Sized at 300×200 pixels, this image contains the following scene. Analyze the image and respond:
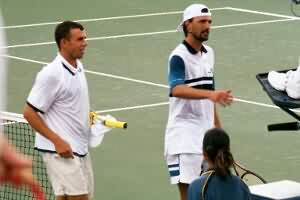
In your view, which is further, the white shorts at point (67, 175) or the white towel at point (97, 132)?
the white towel at point (97, 132)

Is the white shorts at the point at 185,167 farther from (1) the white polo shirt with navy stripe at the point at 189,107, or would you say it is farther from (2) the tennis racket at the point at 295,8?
(2) the tennis racket at the point at 295,8

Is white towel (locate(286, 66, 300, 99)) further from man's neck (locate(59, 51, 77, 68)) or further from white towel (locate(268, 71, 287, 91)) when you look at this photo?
man's neck (locate(59, 51, 77, 68))

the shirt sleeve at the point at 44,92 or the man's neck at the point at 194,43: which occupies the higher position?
the man's neck at the point at 194,43

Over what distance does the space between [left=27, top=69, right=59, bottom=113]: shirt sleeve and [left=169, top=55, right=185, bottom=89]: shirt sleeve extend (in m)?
0.90

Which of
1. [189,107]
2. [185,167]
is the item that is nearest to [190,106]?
[189,107]

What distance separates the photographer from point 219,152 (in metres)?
6.01

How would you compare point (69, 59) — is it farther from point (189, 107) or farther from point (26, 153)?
point (26, 153)

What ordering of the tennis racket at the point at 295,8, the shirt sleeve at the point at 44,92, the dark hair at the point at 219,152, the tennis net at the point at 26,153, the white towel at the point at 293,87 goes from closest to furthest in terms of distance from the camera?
the dark hair at the point at 219,152, the white towel at the point at 293,87, the shirt sleeve at the point at 44,92, the tennis net at the point at 26,153, the tennis racket at the point at 295,8

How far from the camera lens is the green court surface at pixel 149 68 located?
36.2 ft

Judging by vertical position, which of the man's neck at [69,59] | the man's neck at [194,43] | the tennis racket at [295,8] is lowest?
the man's neck at [69,59]

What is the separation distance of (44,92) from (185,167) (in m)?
1.27

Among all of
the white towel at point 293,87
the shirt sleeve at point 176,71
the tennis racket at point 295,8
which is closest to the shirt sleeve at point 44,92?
the shirt sleeve at point 176,71

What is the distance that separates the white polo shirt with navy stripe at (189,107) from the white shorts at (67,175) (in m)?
0.78

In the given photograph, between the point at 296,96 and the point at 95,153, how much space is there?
5070mm
